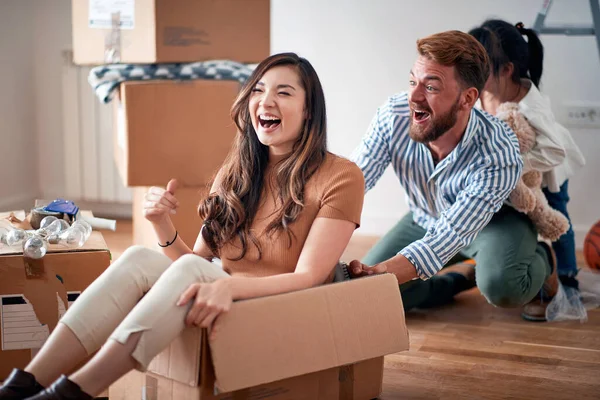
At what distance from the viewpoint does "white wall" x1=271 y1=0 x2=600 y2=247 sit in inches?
124

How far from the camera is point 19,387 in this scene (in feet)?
4.44

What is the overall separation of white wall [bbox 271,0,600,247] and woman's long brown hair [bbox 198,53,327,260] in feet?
5.58

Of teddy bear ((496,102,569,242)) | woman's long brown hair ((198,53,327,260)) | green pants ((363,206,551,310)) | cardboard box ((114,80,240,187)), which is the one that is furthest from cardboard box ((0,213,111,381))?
teddy bear ((496,102,569,242))

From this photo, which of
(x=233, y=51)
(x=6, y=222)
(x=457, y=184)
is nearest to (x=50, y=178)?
(x=233, y=51)

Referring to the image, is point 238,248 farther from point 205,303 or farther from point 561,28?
point 561,28

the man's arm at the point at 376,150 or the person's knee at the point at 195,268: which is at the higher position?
the man's arm at the point at 376,150

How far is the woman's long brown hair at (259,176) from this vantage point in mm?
1666

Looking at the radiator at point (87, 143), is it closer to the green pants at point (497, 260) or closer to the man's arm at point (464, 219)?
the green pants at point (497, 260)

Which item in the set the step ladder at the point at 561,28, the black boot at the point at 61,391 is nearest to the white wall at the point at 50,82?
the step ladder at the point at 561,28

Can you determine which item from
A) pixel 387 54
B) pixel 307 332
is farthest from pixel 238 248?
pixel 387 54

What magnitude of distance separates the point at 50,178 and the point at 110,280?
246 centimetres

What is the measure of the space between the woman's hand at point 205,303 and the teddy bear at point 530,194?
1.22m

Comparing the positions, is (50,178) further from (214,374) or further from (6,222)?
(214,374)

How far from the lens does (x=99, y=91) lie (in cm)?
250
